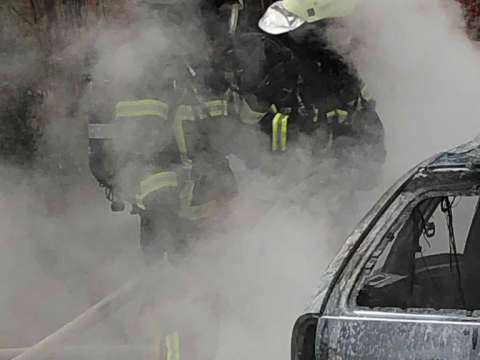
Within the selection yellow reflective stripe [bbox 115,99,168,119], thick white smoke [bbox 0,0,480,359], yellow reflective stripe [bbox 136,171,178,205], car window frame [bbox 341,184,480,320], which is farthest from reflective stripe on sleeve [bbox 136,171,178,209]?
car window frame [bbox 341,184,480,320]

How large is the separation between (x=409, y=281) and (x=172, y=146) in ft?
7.04

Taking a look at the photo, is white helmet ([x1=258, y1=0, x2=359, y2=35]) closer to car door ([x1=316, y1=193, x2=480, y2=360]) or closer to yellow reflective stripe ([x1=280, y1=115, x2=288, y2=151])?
yellow reflective stripe ([x1=280, y1=115, x2=288, y2=151])

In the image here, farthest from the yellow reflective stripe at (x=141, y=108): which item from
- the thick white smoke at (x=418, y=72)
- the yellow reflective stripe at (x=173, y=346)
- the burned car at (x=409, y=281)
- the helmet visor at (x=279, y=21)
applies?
the burned car at (x=409, y=281)

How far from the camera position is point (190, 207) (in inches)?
190

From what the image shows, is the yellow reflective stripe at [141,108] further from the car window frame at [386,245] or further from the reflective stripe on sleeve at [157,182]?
the car window frame at [386,245]

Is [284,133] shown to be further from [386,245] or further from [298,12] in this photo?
[386,245]

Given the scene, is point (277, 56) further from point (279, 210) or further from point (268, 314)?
point (268, 314)

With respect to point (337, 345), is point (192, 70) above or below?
above

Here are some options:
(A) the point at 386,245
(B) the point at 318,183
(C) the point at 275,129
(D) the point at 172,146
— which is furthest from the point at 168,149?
(A) the point at 386,245

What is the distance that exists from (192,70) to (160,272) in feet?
3.61

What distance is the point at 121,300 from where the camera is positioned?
5.78m

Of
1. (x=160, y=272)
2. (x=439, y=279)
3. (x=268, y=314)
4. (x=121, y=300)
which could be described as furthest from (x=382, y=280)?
(x=121, y=300)

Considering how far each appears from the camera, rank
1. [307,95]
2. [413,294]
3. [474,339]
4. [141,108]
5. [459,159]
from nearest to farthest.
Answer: [474,339], [413,294], [459,159], [141,108], [307,95]

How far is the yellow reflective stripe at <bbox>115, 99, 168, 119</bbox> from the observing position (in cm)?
468
